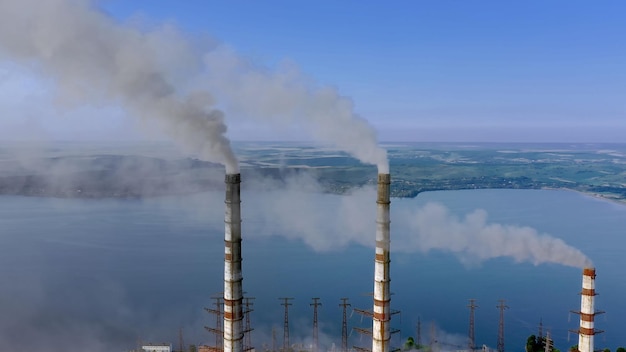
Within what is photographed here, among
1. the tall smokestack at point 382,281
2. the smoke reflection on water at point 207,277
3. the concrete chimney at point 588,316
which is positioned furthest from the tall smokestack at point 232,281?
the smoke reflection on water at point 207,277

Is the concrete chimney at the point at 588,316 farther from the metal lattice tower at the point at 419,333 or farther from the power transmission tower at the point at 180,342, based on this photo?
the power transmission tower at the point at 180,342

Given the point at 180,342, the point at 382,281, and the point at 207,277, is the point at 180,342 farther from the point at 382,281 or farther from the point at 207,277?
the point at 382,281

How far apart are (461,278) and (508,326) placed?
15.3 feet

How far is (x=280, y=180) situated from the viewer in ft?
115

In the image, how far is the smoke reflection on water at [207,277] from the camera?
50.9 feet

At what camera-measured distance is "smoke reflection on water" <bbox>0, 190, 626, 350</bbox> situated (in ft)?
50.9

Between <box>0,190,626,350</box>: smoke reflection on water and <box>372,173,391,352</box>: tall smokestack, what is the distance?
769 cm

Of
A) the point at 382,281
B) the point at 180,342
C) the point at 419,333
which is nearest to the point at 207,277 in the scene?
the point at 180,342

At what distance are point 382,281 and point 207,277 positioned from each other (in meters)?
14.0

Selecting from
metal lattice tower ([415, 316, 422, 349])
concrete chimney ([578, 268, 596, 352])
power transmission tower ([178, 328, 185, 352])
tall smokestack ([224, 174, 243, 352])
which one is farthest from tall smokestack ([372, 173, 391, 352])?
power transmission tower ([178, 328, 185, 352])

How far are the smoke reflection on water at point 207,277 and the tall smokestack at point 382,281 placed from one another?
769cm

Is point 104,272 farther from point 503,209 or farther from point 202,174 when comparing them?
point 503,209

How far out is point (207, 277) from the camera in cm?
1953

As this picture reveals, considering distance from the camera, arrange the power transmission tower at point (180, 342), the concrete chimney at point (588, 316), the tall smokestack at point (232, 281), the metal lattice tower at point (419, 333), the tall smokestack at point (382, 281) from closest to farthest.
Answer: the tall smokestack at point (232, 281) < the tall smokestack at point (382, 281) < the concrete chimney at point (588, 316) < the power transmission tower at point (180, 342) < the metal lattice tower at point (419, 333)
